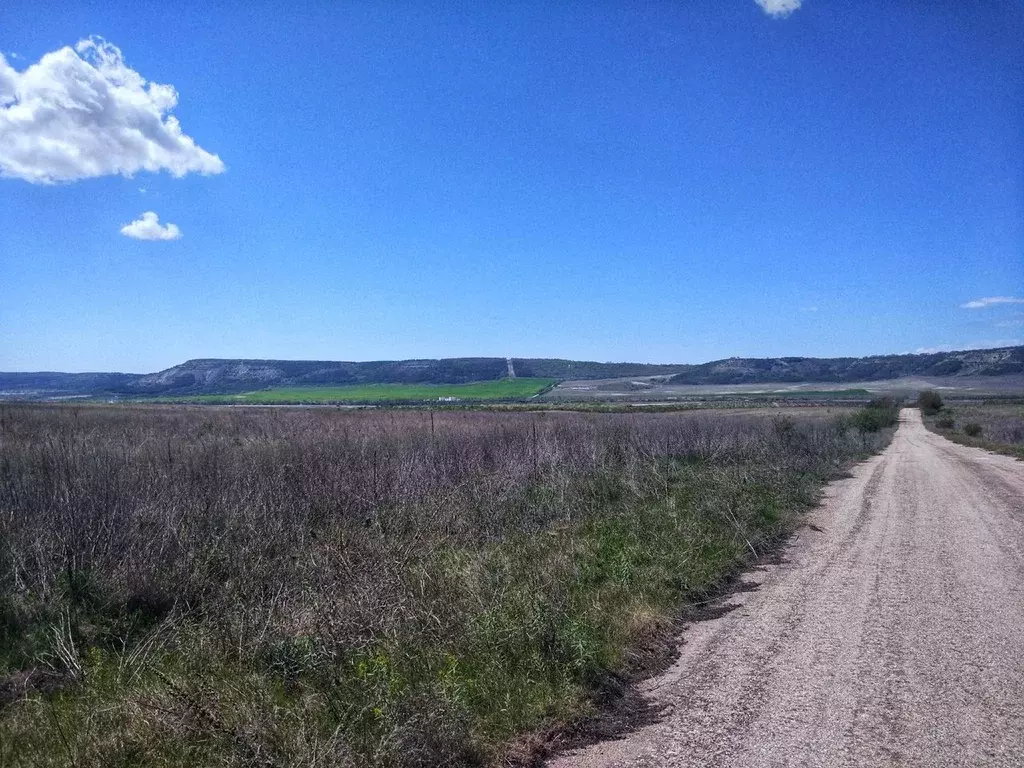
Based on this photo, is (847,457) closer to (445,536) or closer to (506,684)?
(445,536)

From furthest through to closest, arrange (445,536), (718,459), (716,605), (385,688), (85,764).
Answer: (718,459), (445,536), (716,605), (385,688), (85,764)

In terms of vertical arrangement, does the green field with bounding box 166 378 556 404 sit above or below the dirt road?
above

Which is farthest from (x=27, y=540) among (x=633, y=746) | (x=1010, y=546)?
(x=1010, y=546)

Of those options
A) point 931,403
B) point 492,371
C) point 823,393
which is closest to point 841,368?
point 823,393

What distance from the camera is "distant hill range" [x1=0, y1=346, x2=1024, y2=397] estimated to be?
91.6 m

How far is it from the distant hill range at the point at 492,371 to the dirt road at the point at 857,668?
81559mm

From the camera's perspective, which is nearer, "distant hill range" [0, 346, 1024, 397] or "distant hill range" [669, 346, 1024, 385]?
"distant hill range" [0, 346, 1024, 397]

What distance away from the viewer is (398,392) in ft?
299

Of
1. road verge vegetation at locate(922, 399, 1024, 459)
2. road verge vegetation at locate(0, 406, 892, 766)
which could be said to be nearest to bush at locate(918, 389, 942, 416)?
road verge vegetation at locate(922, 399, 1024, 459)

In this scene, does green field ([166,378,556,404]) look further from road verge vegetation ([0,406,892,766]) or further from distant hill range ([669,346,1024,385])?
road verge vegetation ([0,406,892,766])

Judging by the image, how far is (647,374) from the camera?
435ft

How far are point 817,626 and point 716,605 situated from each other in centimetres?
133

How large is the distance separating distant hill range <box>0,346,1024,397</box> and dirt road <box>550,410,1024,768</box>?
8156 centimetres

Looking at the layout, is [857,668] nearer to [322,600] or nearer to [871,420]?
[322,600]
